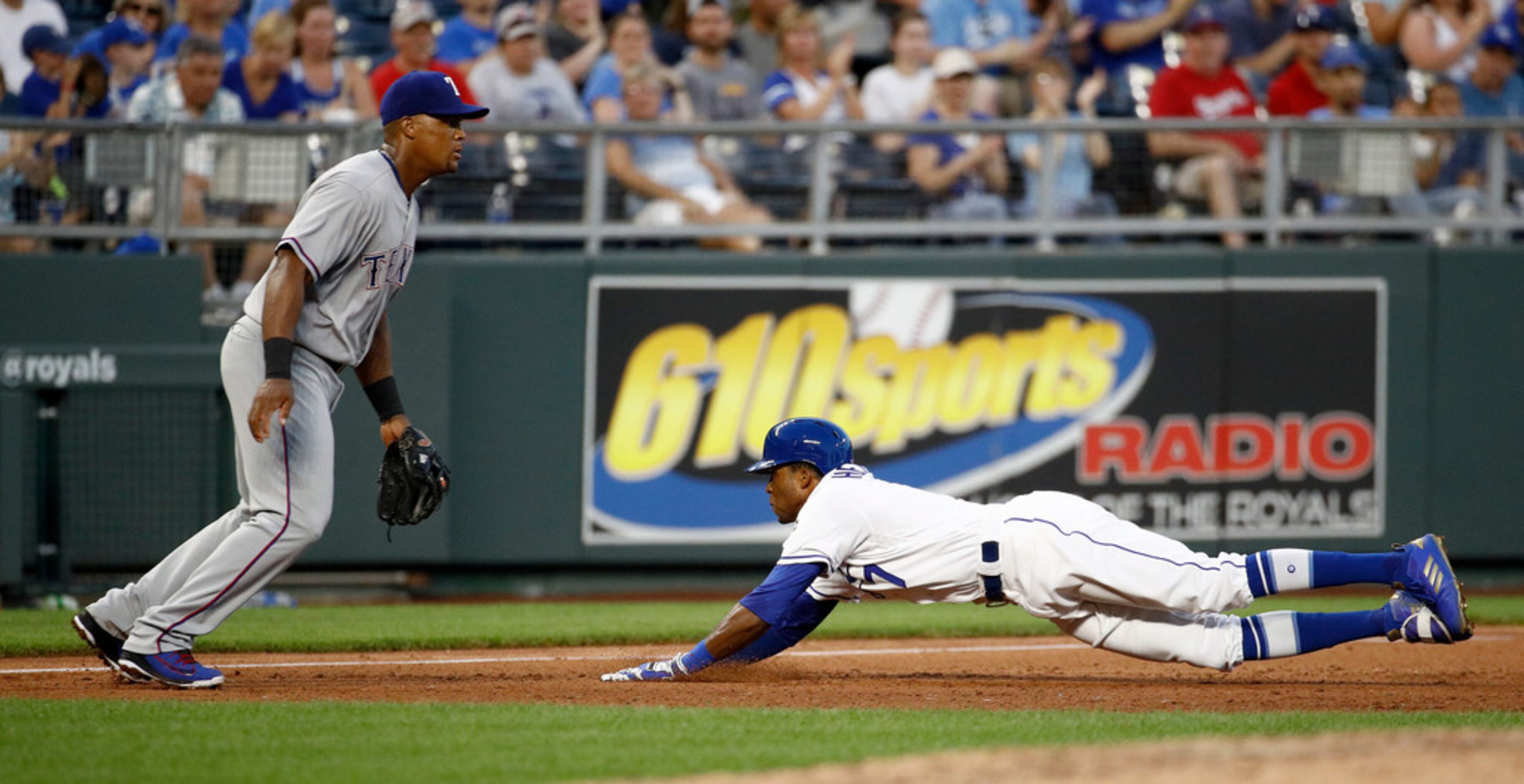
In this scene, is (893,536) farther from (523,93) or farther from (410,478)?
(523,93)

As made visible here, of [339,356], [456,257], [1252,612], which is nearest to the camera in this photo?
[339,356]

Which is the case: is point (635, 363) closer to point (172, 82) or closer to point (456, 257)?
point (456, 257)

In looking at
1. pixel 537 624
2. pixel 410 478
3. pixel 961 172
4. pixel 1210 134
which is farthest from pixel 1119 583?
pixel 1210 134

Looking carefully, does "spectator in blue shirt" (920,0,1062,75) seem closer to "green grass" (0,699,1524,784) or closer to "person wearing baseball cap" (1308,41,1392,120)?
"person wearing baseball cap" (1308,41,1392,120)

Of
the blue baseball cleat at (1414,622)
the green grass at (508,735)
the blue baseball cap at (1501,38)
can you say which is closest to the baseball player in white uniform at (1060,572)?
the blue baseball cleat at (1414,622)

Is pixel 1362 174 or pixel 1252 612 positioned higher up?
pixel 1362 174

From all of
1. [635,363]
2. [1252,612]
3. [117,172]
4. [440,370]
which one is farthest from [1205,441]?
[117,172]

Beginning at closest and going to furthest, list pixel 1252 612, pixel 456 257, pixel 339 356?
pixel 339 356 → pixel 1252 612 → pixel 456 257
